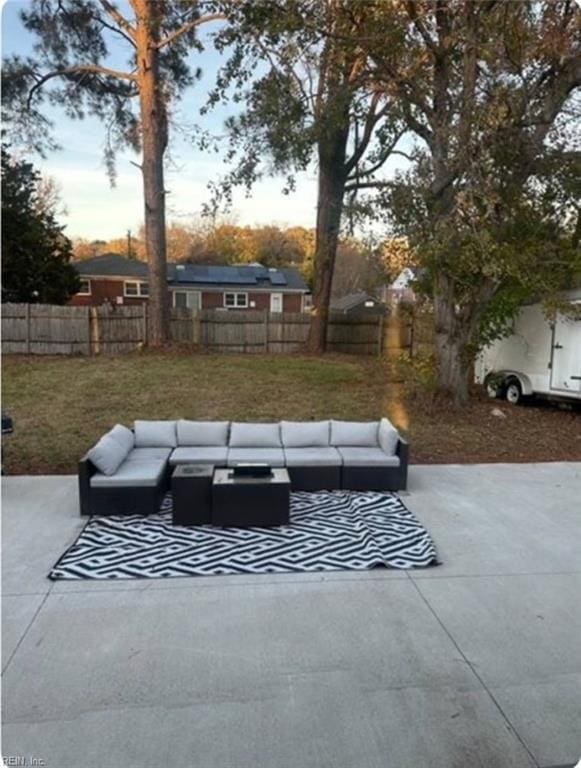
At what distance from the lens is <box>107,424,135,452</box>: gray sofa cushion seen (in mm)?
5117

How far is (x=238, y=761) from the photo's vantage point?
2.11 meters

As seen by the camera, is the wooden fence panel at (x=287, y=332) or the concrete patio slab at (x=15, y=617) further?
the wooden fence panel at (x=287, y=332)

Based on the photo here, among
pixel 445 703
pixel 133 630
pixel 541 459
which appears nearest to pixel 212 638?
pixel 133 630

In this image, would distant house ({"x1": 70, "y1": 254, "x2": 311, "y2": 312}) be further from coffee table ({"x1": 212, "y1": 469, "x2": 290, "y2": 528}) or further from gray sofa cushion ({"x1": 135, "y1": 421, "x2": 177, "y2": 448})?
coffee table ({"x1": 212, "y1": 469, "x2": 290, "y2": 528})

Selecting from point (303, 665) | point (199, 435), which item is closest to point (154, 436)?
point (199, 435)

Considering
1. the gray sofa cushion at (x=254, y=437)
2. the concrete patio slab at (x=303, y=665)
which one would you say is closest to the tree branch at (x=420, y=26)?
the gray sofa cushion at (x=254, y=437)

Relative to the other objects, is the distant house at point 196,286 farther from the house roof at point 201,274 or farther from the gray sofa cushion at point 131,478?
the gray sofa cushion at point 131,478

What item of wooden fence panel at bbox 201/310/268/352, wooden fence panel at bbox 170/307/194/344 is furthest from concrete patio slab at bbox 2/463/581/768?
wooden fence panel at bbox 201/310/268/352

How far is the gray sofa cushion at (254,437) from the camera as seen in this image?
18.3 ft

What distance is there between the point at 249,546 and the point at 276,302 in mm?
24097

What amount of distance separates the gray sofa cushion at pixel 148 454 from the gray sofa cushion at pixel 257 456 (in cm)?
63

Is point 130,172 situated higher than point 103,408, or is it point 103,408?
point 130,172

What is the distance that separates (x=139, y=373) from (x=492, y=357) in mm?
7260

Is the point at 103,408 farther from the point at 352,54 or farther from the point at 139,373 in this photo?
the point at 352,54
